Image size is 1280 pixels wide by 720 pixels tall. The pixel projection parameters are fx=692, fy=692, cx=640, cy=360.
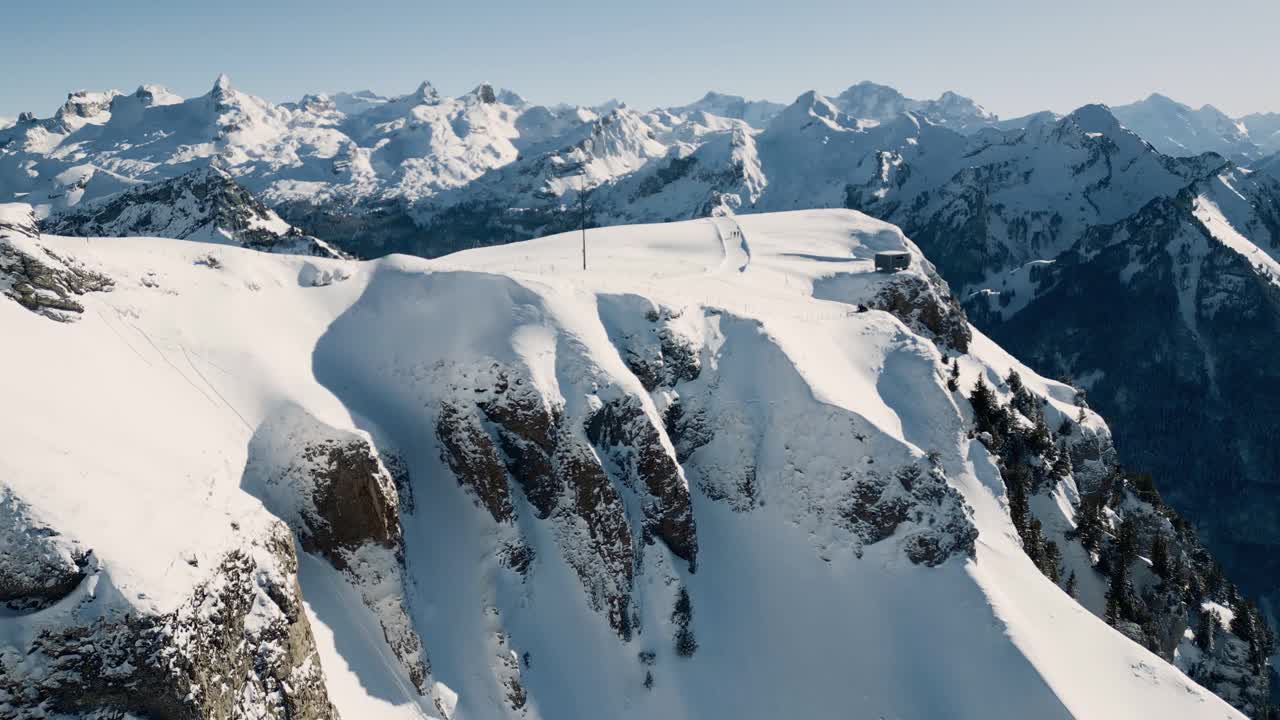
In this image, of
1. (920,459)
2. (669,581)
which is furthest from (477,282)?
(920,459)

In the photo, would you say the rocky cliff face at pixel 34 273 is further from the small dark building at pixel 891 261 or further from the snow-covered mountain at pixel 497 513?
the small dark building at pixel 891 261

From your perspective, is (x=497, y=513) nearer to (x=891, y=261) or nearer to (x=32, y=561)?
(x=32, y=561)

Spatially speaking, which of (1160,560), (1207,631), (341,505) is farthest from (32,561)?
(1207,631)

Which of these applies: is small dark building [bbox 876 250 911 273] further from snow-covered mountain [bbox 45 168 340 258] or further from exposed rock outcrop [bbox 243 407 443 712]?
snow-covered mountain [bbox 45 168 340 258]

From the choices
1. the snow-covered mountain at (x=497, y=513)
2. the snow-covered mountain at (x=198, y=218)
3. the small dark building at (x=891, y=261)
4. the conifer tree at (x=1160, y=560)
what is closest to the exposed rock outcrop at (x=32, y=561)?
the snow-covered mountain at (x=497, y=513)

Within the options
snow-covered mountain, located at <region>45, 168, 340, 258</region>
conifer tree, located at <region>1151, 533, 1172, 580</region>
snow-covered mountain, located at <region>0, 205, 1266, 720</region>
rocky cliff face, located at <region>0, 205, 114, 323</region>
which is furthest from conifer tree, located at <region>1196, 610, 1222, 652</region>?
snow-covered mountain, located at <region>45, 168, 340, 258</region>
